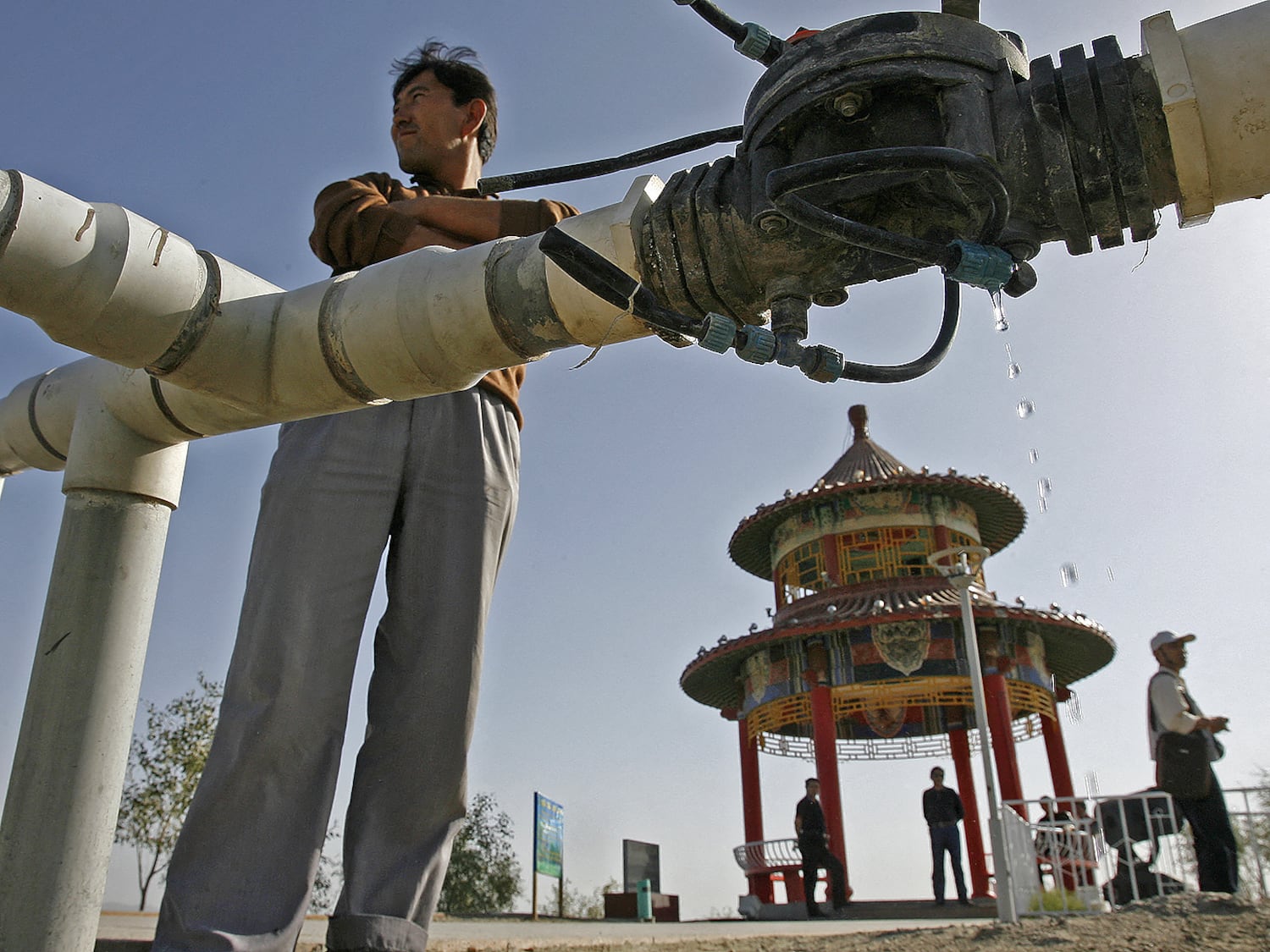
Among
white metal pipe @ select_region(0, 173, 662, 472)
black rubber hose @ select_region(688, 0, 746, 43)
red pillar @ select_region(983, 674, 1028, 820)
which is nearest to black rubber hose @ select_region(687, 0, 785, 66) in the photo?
black rubber hose @ select_region(688, 0, 746, 43)

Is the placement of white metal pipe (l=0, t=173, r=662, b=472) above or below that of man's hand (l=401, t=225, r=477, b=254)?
below

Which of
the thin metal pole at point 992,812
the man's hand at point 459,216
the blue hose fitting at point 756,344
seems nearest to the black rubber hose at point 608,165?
the man's hand at point 459,216

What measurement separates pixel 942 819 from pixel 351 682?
9662 mm

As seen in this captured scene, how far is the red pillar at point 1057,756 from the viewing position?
14.0m

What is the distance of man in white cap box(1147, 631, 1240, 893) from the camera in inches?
201

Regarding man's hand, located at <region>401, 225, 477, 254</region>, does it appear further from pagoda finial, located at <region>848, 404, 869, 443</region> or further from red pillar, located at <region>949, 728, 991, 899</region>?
pagoda finial, located at <region>848, 404, 869, 443</region>

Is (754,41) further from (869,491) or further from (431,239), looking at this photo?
(869,491)

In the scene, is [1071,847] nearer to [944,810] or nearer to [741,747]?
[944,810]

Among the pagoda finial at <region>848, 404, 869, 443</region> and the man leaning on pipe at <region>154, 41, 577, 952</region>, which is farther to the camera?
the pagoda finial at <region>848, 404, 869, 443</region>

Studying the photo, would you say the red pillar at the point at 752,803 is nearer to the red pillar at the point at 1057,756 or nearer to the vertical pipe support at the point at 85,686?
the red pillar at the point at 1057,756

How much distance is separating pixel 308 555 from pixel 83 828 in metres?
0.83

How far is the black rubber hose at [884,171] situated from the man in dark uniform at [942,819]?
9.90 meters

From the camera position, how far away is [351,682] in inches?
77.2

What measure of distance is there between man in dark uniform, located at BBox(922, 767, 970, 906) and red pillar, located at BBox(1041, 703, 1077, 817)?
13.6ft
